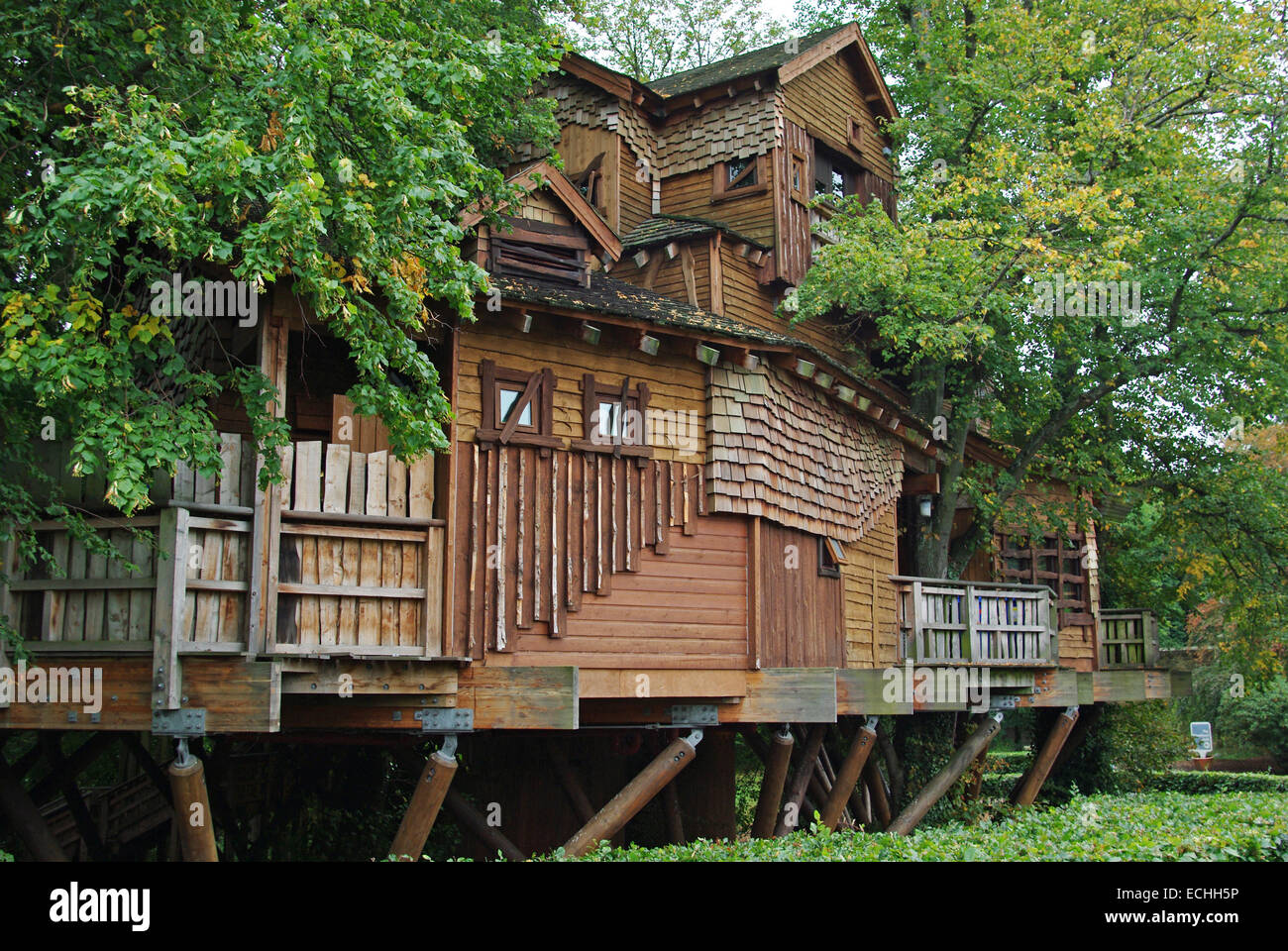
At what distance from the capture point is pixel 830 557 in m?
15.9

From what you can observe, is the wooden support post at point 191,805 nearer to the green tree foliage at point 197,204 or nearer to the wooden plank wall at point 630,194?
the green tree foliage at point 197,204

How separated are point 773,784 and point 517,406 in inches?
247

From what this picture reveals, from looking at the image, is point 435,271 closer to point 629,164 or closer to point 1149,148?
point 629,164

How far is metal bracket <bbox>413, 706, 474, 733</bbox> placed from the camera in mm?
11297

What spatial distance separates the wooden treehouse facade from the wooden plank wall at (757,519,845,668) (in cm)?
5

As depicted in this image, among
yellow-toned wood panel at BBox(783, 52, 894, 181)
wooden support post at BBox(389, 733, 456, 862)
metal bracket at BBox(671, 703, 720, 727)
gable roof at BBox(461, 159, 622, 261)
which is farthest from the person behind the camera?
yellow-toned wood panel at BBox(783, 52, 894, 181)

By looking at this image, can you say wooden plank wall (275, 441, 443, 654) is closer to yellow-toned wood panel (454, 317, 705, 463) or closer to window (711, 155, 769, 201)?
yellow-toned wood panel (454, 317, 705, 463)

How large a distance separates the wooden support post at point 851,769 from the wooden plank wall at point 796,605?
0.96m

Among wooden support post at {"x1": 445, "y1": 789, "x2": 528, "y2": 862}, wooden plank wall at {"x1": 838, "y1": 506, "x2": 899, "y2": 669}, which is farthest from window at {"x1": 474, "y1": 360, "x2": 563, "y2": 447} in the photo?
wooden plank wall at {"x1": 838, "y1": 506, "x2": 899, "y2": 669}

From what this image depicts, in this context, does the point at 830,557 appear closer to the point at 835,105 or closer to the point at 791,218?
the point at 791,218

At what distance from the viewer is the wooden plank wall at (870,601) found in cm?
1650

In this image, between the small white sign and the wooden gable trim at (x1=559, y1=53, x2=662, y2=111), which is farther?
the small white sign

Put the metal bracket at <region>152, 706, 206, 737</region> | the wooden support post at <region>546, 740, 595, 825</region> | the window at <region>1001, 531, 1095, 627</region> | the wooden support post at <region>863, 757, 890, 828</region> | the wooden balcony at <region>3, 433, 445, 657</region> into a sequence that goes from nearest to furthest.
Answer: the metal bracket at <region>152, 706, 206, 737</region> → the wooden balcony at <region>3, 433, 445, 657</region> → the wooden support post at <region>546, 740, 595, 825</region> → the wooden support post at <region>863, 757, 890, 828</region> → the window at <region>1001, 531, 1095, 627</region>
